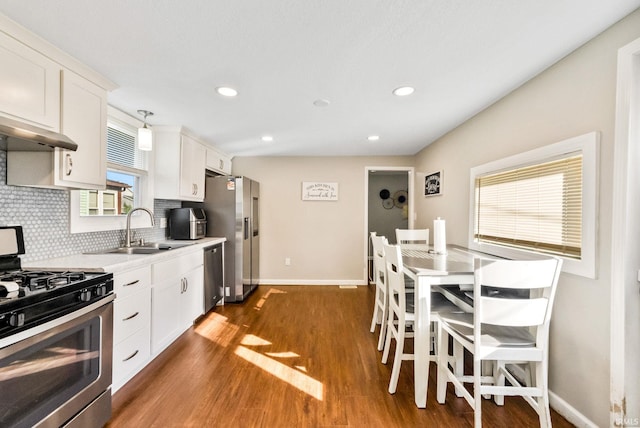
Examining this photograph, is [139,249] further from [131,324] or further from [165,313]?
[131,324]

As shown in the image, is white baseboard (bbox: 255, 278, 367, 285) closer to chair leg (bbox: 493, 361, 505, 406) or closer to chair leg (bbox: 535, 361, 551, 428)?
chair leg (bbox: 493, 361, 505, 406)

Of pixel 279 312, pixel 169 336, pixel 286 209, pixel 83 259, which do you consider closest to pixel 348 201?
pixel 286 209

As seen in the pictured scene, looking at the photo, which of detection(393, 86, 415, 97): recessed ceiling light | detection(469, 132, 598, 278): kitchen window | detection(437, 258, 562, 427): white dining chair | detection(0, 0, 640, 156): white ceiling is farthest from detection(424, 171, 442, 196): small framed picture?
detection(437, 258, 562, 427): white dining chair

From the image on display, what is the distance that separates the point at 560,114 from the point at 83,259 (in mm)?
3410

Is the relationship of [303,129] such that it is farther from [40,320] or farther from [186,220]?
[40,320]

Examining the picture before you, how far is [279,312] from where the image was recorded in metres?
3.48

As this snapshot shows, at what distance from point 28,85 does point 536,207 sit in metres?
3.31

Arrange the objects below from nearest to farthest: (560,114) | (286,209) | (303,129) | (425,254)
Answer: (560,114) < (425,254) < (303,129) < (286,209)

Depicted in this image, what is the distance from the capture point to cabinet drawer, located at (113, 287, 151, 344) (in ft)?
6.16

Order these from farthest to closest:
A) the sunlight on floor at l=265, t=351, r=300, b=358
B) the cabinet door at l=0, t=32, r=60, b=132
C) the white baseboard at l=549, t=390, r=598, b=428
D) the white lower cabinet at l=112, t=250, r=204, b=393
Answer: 1. the sunlight on floor at l=265, t=351, r=300, b=358
2. the white lower cabinet at l=112, t=250, r=204, b=393
3. the white baseboard at l=549, t=390, r=598, b=428
4. the cabinet door at l=0, t=32, r=60, b=132

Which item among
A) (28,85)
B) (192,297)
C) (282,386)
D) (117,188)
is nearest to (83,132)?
(28,85)

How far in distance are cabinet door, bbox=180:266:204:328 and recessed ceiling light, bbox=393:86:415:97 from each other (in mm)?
2655

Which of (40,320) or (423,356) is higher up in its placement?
(40,320)

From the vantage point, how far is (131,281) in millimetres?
2006
